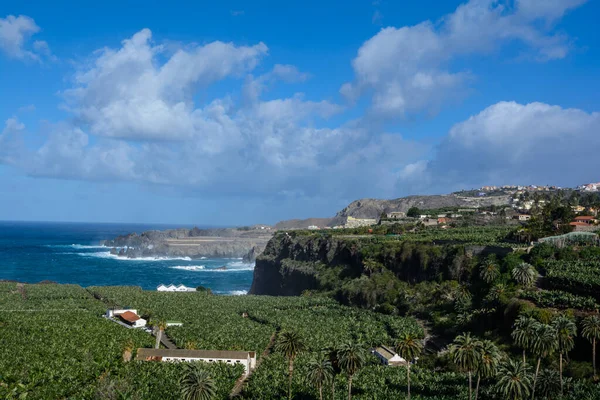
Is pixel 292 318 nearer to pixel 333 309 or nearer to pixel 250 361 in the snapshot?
pixel 333 309

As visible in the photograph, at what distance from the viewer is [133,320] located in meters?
59.8

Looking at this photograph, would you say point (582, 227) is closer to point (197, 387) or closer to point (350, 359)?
point (350, 359)

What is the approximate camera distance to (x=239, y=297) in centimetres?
8500

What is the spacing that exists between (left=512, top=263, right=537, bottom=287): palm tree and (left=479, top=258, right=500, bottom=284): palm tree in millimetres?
4315

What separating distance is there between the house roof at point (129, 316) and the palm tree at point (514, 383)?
4336cm

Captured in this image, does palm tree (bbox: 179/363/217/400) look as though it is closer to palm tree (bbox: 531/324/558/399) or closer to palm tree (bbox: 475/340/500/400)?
palm tree (bbox: 475/340/500/400)

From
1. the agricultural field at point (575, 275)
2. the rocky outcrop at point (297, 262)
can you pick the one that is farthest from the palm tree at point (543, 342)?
the rocky outcrop at point (297, 262)

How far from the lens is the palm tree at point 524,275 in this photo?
54812 millimetres

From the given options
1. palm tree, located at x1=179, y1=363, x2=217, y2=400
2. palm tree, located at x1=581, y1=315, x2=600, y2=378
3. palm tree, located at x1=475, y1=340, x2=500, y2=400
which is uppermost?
palm tree, located at x1=581, y1=315, x2=600, y2=378

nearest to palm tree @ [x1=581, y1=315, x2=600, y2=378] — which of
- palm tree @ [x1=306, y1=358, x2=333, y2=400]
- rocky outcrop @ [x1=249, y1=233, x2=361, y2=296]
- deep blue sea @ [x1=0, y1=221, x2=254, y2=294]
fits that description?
palm tree @ [x1=306, y1=358, x2=333, y2=400]

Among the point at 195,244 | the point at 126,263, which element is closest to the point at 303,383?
the point at 126,263

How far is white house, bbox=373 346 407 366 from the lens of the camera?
149 ft

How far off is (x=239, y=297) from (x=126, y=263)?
84288 mm

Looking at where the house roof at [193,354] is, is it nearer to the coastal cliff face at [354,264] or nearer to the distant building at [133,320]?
the distant building at [133,320]
